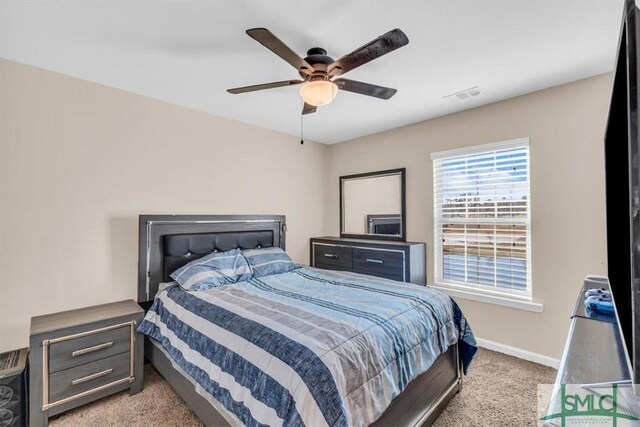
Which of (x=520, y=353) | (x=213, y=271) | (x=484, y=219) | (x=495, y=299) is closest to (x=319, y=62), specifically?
(x=213, y=271)

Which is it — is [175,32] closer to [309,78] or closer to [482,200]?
[309,78]

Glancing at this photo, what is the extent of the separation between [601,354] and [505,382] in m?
1.78

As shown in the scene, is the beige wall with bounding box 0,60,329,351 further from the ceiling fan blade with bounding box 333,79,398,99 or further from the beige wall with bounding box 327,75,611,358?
the beige wall with bounding box 327,75,611,358

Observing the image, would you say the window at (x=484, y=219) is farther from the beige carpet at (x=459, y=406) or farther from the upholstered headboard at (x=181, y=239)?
the upholstered headboard at (x=181, y=239)

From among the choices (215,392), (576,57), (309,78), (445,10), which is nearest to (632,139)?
(445,10)

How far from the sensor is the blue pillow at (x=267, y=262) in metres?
3.05

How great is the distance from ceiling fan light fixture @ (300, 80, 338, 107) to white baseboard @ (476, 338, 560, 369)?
2930 millimetres

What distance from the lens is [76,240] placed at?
8.04ft

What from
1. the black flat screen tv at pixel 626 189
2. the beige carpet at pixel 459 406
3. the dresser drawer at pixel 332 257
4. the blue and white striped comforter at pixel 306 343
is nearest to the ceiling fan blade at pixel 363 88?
the black flat screen tv at pixel 626 189

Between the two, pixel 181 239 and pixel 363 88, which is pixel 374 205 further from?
pixel 181 239

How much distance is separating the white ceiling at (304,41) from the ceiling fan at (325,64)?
0.73ft

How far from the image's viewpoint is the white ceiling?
1682mm

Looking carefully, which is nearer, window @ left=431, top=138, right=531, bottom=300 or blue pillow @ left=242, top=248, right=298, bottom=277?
window @ left=431, top=138, right=531, bottom=300

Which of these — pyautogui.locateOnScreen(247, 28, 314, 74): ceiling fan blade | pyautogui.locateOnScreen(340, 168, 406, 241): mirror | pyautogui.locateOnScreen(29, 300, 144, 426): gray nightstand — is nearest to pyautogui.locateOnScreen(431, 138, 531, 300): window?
pyautogui.locateOnScreen(340, 168, 406, 241): mirror
